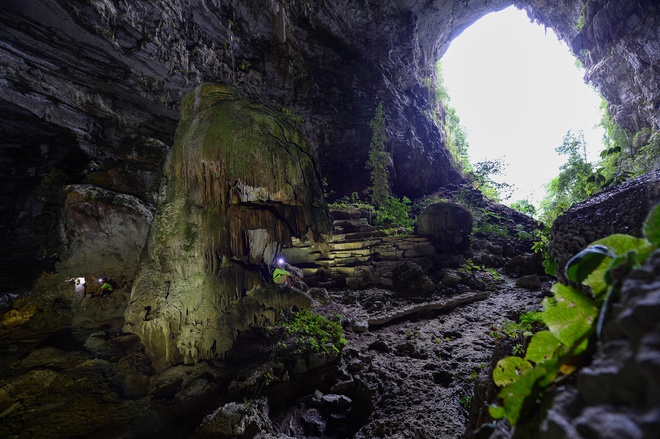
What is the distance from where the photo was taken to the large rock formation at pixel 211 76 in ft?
24.0

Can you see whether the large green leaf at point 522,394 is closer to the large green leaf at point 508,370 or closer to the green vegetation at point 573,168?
the large green leaf at point 508,370

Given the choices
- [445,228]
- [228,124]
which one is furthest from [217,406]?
[445,228]

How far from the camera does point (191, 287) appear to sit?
4.03 metres

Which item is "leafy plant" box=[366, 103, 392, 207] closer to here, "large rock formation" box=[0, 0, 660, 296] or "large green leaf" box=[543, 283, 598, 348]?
"large rock formation" box=[0, 0, 660, 296]

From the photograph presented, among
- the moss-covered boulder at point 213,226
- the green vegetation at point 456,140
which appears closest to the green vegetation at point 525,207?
the green vegetation at point 456,140

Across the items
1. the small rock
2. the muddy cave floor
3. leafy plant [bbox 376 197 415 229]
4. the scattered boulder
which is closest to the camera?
the scattered boulder

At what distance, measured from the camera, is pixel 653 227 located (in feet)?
2.28

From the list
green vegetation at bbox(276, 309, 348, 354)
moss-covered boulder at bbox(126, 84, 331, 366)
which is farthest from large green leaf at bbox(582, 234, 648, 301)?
green vegetation at bbox(276, 309, 348, 354)

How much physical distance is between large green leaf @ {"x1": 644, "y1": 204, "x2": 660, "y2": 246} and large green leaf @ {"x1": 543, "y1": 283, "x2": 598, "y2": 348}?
0.26 m

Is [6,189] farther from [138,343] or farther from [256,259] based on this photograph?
[256,259]

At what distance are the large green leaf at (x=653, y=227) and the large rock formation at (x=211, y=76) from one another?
9992 mm

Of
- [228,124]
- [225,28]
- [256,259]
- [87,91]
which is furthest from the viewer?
[225,28]

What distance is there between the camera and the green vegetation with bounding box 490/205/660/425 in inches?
28.4

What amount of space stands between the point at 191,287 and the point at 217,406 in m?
1.63
